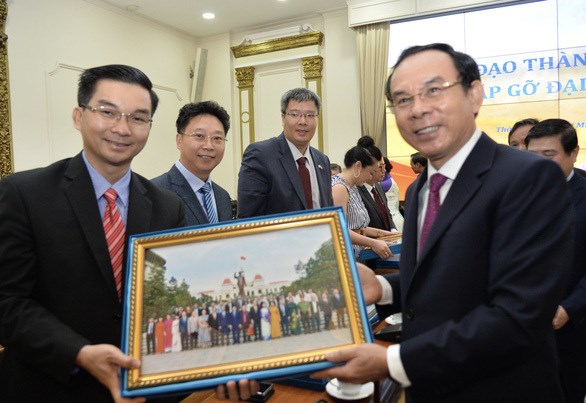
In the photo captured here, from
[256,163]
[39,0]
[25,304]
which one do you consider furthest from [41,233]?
[39,0]

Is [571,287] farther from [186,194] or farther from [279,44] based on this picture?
[279,44]

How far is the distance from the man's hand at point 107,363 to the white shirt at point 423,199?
622 millimetres

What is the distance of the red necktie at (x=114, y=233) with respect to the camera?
1.29 metres

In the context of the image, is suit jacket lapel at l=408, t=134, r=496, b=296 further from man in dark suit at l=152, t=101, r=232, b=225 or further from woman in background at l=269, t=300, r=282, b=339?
man in dark suit at l=152, t=101, r=232, b=225

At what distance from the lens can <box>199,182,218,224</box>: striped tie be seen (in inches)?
91.4

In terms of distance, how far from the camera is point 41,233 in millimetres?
1226

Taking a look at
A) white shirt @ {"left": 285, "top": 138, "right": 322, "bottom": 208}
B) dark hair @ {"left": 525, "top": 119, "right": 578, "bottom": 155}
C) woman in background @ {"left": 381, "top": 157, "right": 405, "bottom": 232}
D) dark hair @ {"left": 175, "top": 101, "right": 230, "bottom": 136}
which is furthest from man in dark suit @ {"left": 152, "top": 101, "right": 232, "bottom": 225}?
woman in background @ {"left": 381, "top": 157, "right": 405, "bottom": 232}

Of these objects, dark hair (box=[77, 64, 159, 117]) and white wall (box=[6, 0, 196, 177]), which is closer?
dark hair (box=[77, 64, 159, 117])

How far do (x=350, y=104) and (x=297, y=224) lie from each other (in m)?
6.33

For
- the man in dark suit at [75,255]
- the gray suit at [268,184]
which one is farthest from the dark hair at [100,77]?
the gray suit at [268,184]

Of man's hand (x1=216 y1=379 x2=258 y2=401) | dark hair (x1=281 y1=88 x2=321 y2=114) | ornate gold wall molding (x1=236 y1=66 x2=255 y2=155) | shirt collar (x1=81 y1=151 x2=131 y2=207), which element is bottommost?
man's hand (x1=216 y1=379 x2=258 y2=401)

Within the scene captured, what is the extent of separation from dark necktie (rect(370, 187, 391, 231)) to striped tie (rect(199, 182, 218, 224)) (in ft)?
7.05

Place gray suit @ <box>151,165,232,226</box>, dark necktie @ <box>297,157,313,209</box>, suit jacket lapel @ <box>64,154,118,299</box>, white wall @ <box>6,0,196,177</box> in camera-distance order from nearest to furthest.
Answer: suit jacket lapel @ <box>64,154,118,299</box>
gray suit @ <box>151,165,232,226</box>
dark necktie @ <box>297,157,313,209</box>
white wall @ <box>6,0,196,177</box>

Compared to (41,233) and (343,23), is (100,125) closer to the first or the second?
(41,233)
